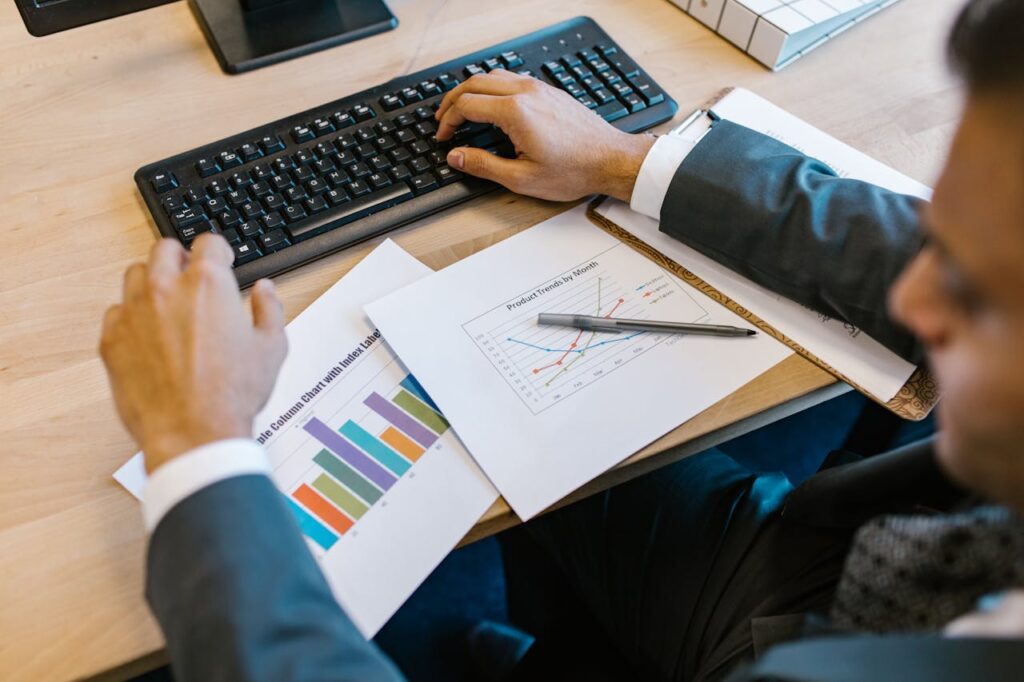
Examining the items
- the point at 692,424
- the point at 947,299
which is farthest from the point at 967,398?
the point at 692,424

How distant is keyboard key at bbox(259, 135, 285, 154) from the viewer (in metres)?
0.83

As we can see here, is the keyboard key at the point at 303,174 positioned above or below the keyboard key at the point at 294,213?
above

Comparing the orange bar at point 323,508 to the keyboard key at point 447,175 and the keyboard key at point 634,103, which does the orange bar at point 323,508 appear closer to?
the keyboard key at point 447,175

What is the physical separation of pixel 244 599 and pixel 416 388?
0.23m

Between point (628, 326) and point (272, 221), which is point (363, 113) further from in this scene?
point (628, 326)

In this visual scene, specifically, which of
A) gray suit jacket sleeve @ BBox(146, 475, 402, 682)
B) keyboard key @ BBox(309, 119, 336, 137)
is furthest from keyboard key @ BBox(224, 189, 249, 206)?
gray suit jacket sleeve @ BBox(146, 475, 402, 682)

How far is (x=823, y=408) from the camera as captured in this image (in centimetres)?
136

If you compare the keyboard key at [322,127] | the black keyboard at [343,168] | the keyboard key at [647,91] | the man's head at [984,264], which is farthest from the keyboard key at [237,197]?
the man's head at [984,264]

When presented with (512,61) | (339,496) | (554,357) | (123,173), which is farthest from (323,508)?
(512,61)

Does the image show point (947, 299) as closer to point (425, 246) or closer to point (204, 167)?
point (425, 246)

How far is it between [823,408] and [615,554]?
0.62m

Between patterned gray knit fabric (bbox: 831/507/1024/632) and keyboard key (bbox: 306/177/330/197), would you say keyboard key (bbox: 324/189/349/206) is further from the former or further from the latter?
patterned gray knit fabric (bbox: 831/507/1024/632)

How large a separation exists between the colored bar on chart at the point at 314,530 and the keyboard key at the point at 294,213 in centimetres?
28

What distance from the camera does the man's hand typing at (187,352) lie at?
0.58 metres
